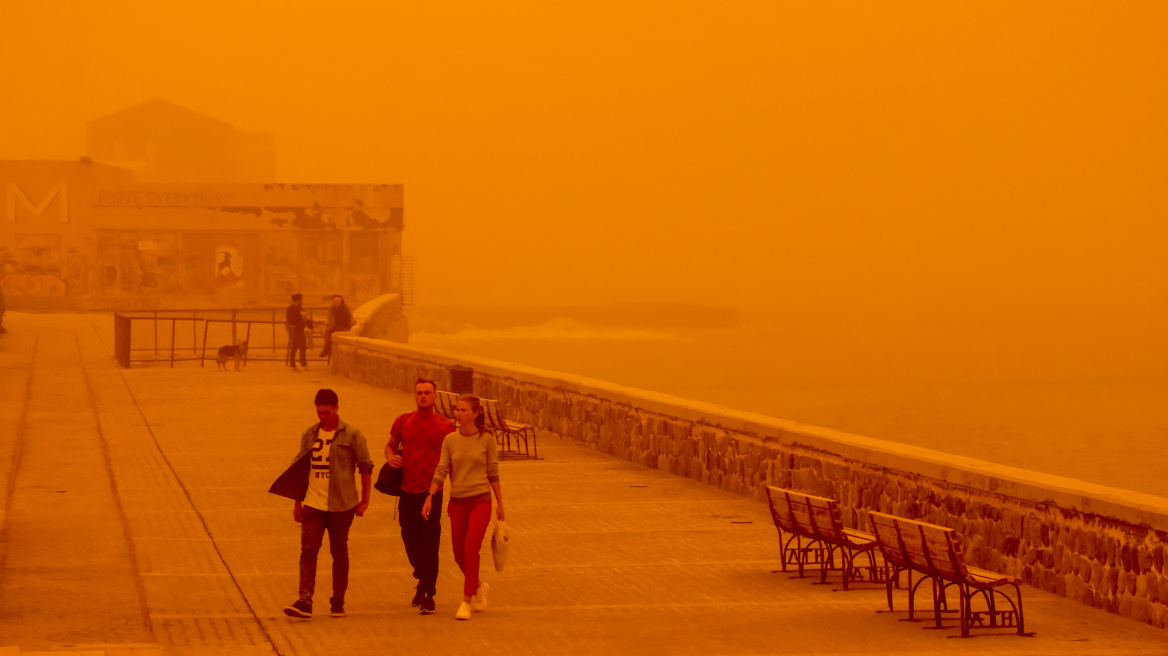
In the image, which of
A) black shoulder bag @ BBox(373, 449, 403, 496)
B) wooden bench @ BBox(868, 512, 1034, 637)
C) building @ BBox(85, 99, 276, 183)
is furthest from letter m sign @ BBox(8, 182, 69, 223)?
building @ BBox(85, 99, 276, 183)

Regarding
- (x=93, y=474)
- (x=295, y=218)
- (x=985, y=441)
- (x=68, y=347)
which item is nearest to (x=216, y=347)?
(x=68, y=347)

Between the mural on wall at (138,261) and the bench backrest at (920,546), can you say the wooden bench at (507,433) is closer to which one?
the bench backrest at (920,546)

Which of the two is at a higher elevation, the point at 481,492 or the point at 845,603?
the point at 481,492

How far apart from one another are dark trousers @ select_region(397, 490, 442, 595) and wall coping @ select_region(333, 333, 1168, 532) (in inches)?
180

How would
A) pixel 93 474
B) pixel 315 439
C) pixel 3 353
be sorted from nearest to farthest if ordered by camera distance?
1. pixel 315 439
2. pixel 93 474
3. pixel 3 353

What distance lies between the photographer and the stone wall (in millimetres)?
11109

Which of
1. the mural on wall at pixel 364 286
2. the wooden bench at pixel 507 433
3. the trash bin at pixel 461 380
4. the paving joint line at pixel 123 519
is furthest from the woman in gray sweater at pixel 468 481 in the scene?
the mural on wall at pixel 364 286

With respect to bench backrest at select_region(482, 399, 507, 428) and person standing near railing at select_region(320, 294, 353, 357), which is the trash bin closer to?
bench backrest at select_region(482, 399, 507, 428)

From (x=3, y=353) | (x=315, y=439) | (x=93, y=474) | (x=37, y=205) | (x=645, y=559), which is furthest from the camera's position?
(x=37, y=205)

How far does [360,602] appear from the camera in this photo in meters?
11.6

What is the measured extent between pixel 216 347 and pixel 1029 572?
34.4 meters

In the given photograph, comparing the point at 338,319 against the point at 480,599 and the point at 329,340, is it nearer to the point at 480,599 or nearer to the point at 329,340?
the point at 329,340

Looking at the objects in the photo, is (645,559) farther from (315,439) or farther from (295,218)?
(295,218)

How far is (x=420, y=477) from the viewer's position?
11.0 meters
